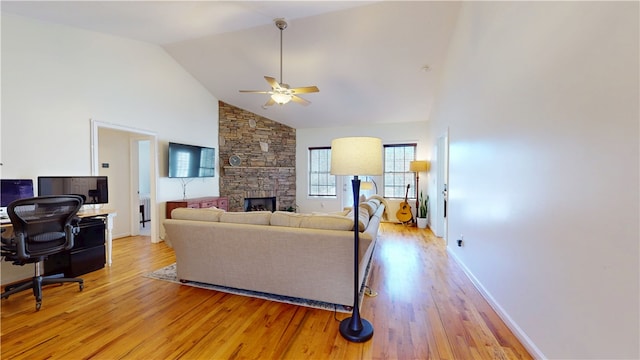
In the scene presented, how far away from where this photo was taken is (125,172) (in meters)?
5.19

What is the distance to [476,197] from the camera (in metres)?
2.89

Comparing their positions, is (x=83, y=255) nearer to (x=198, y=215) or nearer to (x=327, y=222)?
(x=198, y=215)

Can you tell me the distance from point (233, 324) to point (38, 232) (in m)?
2.17

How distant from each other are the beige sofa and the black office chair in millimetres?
991

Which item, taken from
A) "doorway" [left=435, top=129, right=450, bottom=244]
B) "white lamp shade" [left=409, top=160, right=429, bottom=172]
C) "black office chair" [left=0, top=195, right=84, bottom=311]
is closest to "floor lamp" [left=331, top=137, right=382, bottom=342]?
"black office chair" [left=0, top=195, right=84, bottom=311]

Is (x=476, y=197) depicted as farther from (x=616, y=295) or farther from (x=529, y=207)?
(x=616, y=295)

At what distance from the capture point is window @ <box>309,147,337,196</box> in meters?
7.44

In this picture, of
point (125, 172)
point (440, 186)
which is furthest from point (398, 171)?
point (125, 172)

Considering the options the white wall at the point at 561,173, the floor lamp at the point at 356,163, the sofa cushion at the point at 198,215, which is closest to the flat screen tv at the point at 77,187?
the sofa cushion at the point at 198,215

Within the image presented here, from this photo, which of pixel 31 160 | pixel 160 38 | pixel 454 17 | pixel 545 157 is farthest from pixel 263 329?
pixel 160 38

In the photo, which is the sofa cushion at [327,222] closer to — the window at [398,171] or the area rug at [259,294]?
the area rug at [259,294]

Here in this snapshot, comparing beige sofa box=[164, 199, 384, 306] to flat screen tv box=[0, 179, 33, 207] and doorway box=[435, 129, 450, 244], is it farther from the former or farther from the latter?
doorway box=[435, 129, 450, 244]

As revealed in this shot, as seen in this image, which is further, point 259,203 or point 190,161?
point 259,203

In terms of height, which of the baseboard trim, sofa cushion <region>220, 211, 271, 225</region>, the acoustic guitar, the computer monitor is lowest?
the baseboard trim
